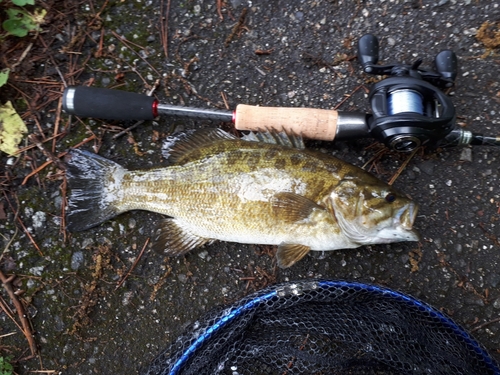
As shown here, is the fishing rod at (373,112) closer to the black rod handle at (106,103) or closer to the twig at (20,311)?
the black rod handle at (106,103)

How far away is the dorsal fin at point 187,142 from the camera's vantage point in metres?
2.88

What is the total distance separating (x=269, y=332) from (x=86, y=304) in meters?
1.37

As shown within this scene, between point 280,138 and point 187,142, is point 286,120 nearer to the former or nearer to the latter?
point 280,138

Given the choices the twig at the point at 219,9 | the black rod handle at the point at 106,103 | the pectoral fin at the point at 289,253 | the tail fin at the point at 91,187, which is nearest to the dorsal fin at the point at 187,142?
the black rod handle at the point at 106,103

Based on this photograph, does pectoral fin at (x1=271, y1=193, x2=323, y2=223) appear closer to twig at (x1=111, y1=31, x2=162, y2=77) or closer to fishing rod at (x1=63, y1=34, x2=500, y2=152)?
fishing rod at (x1=63, y1=34, x2=500, y2=152)

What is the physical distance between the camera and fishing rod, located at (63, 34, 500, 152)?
7.92 ft

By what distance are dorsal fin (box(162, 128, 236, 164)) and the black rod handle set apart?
235 millimetres

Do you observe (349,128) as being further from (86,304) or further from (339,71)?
(86,304)

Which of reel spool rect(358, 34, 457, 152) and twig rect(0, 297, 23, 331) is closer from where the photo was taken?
reel spool rect(358, 34, 457, 152)

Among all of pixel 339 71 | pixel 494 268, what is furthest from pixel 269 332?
pixel 339 71

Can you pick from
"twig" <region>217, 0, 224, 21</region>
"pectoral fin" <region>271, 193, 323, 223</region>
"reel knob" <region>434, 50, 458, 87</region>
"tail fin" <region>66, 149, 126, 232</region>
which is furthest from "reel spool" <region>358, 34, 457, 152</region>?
Result: "tail fin" <region>66, 149, 126, 232</region>

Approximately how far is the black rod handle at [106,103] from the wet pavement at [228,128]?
25 cm

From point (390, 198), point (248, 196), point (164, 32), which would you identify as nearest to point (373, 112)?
point (390, 198)

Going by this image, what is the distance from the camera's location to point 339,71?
311 centimetres
